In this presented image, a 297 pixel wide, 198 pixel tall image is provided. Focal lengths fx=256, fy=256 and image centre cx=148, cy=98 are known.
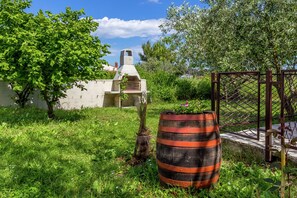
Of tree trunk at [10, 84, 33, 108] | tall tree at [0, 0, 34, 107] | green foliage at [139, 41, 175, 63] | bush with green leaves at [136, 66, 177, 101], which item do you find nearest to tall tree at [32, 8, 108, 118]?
tall tree at [0, 0, 34, 107]

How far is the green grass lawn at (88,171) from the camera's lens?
2699 millimetres

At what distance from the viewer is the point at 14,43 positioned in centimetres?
653

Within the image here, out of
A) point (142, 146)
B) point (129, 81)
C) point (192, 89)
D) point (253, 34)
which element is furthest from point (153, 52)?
point (142, 146)

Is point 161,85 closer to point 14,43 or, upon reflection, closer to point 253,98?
point 253,98

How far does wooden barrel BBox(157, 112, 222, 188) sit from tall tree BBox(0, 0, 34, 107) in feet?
16.4

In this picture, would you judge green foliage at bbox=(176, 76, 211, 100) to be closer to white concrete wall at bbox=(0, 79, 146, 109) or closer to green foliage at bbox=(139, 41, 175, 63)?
white concrete wall at bbox=(0, 79, 146, 109)

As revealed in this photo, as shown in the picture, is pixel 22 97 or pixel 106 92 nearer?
pixel 22 97

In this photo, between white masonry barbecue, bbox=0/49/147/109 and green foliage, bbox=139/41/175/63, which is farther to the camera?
green foliage, bbox=139/41/175/63

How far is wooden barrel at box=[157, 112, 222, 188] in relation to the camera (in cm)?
254

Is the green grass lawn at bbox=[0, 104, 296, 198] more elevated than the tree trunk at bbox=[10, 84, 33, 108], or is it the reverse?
the tree trunk at bbox=[10, 84, 33, 108]

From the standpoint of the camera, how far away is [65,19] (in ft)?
23.6

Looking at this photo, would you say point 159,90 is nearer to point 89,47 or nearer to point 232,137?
point 89,47

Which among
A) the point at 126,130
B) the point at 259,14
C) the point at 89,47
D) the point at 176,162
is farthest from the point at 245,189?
the point at 89,47

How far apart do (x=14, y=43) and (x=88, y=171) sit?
15.5 ft
